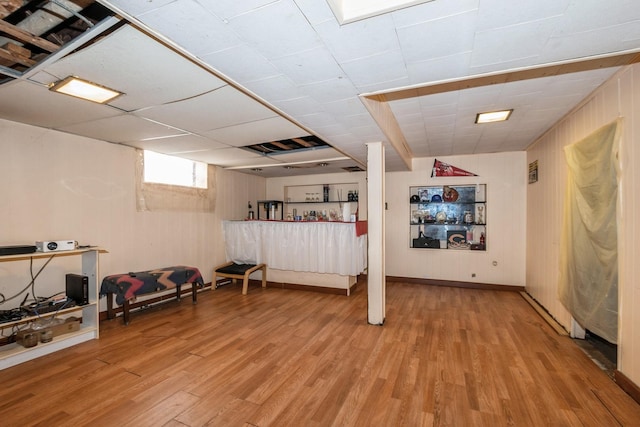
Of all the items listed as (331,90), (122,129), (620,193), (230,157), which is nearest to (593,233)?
(620,193)

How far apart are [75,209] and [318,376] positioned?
353 centimetres

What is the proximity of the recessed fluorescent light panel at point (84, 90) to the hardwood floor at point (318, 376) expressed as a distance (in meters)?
2.38

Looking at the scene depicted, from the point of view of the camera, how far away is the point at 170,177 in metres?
4.60

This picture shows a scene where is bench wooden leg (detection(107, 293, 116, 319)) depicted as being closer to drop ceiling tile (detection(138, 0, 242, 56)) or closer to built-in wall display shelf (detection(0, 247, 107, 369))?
built-in wall display shelf (detection(0, 247, 107, 369))

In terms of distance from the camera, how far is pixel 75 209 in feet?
11.1

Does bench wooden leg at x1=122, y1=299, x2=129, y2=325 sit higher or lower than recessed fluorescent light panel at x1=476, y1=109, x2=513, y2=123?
lower

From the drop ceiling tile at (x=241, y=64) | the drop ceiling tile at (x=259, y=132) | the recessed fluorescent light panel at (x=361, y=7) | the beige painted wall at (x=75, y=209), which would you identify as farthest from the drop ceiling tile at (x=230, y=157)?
the recessed fluorescent light panel at (x=361, y=7)

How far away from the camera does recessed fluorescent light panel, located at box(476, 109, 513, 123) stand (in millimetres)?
3074

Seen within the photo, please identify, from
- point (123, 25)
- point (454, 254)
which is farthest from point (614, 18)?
point (454, 254)

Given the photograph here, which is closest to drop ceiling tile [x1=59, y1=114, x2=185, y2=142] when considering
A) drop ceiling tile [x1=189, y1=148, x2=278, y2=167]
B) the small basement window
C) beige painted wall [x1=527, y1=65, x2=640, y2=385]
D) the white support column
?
the small basement window

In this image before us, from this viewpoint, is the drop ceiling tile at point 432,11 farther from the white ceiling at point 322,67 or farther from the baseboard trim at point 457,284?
the baseboard trim at point 457,284

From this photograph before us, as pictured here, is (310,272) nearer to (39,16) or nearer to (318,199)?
(318,199)

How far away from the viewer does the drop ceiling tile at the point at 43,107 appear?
87.3 inches

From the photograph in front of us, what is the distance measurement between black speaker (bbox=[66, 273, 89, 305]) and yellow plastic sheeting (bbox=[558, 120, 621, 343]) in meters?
5.15
